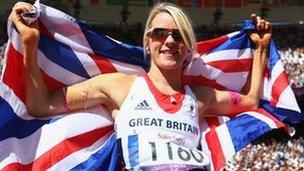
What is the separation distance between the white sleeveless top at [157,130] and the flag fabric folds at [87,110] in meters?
0.20

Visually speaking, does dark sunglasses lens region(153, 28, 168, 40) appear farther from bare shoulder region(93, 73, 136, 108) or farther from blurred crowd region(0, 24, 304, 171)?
blurred crowd region(0, 24, 304, 171)

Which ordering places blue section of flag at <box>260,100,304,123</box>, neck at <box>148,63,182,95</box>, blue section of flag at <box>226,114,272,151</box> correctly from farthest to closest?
blue section of flag at <box>260,100,304,123</box>, blue section of flag at <box>226,114,272,151</box>, neck at <box>148,63,182,95</box>

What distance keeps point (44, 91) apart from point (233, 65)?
0.92m

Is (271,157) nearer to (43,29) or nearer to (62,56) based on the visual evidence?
(62,56)

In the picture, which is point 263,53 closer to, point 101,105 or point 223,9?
point 101,105

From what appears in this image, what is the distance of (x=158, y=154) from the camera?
2611 millimetres

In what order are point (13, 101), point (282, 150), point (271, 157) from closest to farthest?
point (13, 101), point (271, 157), point (282, 150)

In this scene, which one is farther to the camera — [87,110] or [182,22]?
[87,110]

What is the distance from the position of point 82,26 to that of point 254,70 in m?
0.77

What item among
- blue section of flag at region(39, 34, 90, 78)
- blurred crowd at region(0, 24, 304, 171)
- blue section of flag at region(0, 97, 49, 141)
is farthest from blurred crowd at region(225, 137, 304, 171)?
blue section of flag at region(0, 97, 49, 141)

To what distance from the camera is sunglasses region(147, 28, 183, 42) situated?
264cm

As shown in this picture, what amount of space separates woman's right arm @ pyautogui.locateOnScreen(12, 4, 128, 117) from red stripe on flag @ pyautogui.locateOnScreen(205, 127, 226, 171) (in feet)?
1.60

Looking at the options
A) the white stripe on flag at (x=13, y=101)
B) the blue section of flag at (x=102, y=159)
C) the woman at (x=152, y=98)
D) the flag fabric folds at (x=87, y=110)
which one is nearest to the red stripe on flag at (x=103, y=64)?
the flag fabric folds at (x=87, y=110)

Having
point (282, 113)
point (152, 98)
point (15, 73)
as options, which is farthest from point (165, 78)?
point (282, 113)
